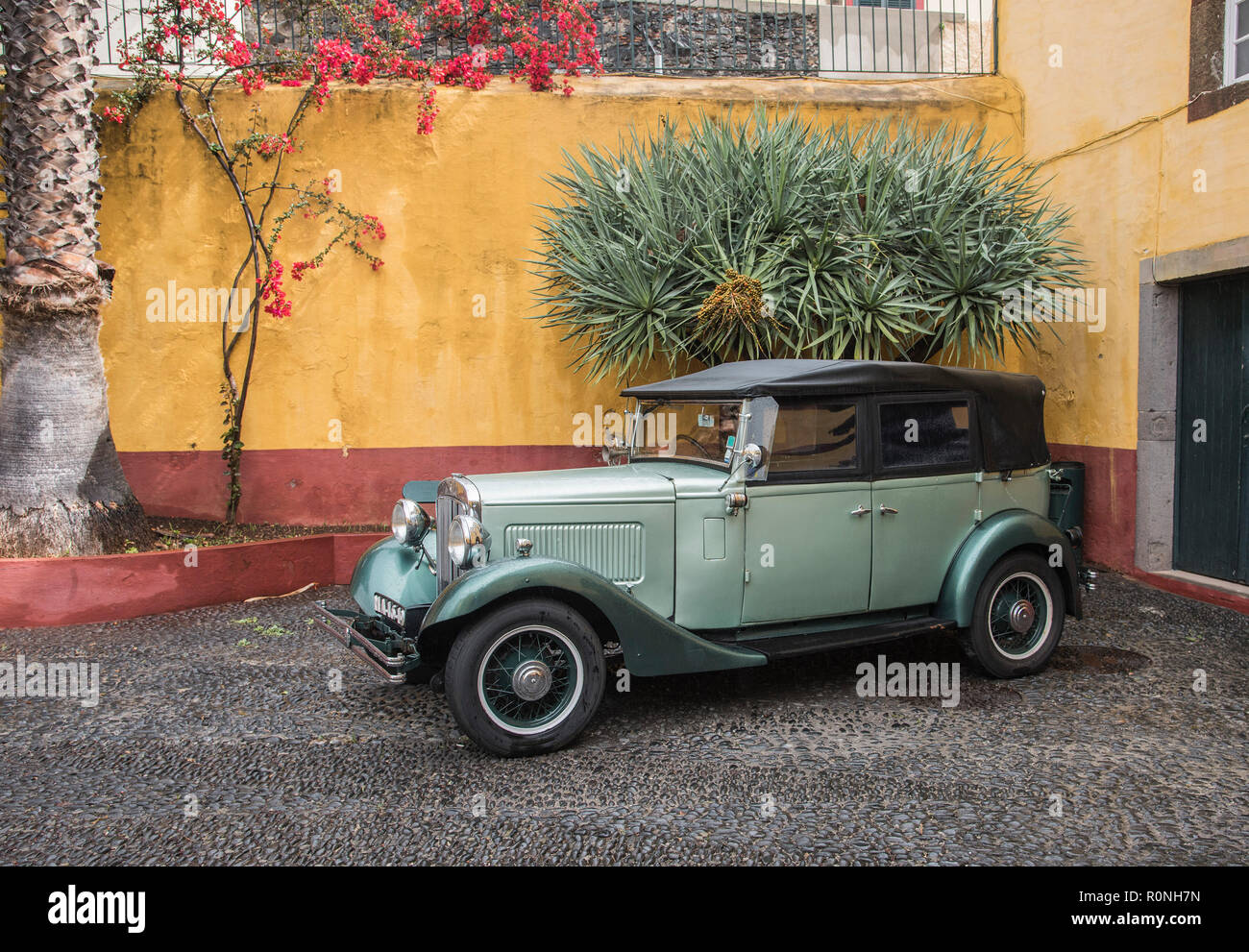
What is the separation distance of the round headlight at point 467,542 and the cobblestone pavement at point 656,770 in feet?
2.77

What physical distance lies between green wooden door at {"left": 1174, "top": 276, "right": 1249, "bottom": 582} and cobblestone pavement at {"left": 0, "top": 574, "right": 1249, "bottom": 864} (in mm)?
Result: 1480

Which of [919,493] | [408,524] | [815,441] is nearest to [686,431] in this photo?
[815,441]

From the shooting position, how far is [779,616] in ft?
15.0

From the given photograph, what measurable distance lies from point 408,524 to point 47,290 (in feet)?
12.1

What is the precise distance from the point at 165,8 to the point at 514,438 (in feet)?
15.3

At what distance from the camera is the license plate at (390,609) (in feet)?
13.8

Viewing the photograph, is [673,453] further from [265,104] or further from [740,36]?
[740,36]

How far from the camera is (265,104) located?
7992mm

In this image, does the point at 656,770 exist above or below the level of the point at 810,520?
below

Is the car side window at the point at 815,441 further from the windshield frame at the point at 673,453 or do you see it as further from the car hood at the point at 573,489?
the car hood at the point at 573,489

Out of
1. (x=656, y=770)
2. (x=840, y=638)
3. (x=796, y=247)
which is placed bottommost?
(x=656, y=770)

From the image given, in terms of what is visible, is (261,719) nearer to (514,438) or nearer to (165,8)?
(514,438)

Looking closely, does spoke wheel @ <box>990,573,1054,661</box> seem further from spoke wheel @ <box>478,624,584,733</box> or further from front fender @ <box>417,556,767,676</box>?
spoke wheel @ <box>478,624,584,733</box>
